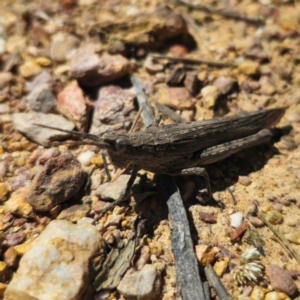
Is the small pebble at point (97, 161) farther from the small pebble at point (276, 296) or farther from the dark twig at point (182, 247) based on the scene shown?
the small pebble at point (276, 296)

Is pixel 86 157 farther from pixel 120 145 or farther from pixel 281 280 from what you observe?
pixel 281 280

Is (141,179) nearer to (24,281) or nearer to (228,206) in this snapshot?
(228,206)

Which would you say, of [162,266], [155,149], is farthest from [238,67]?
[162,266]

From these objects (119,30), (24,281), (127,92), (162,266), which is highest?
(119,30)

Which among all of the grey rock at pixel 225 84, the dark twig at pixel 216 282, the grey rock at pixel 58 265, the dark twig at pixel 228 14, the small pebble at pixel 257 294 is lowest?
the small pebble at pixel 257 294

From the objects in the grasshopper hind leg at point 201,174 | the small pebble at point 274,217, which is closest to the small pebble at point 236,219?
the grasshopper hind leg at point 201,174

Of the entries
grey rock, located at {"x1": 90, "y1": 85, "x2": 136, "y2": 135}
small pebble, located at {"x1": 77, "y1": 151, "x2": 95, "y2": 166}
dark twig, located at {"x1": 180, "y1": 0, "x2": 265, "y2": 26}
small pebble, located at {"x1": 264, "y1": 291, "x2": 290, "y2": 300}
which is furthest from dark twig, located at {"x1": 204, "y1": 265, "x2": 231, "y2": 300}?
dark twig, located at {"x1": 180, "y1": 0, "x2": 265, "y2": 26}

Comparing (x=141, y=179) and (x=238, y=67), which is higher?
(x=238, y=67)
